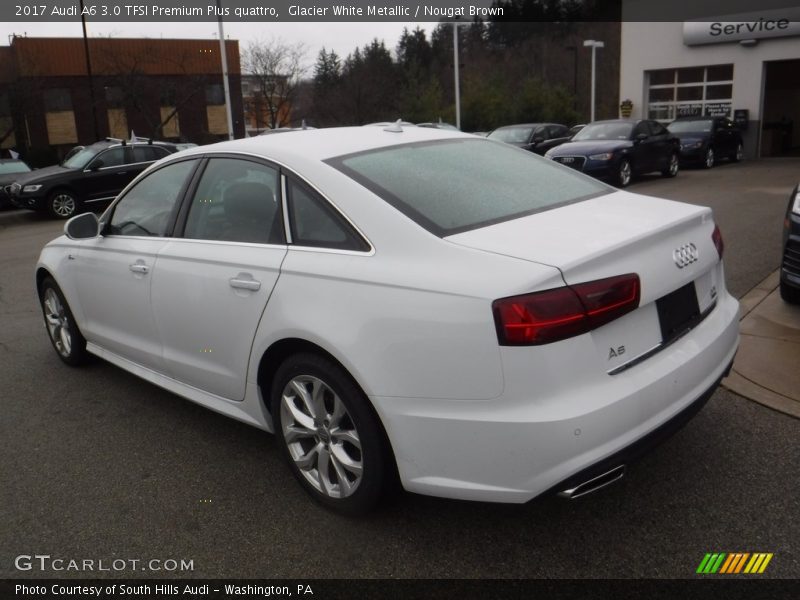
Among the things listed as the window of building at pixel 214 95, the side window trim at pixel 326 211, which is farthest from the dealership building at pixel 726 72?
the window of building at pixel 214 95

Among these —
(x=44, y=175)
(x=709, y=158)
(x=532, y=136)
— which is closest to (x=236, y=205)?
(x=44, y=175)

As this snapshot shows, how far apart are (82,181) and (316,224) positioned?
15.3 m

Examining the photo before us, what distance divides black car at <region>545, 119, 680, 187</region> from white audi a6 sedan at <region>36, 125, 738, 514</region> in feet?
41.0

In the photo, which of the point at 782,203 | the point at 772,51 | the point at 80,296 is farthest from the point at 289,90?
the point at 80,296

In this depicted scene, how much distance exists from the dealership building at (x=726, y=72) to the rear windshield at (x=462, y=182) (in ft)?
76.7

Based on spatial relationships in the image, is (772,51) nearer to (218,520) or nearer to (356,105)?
(218,520)

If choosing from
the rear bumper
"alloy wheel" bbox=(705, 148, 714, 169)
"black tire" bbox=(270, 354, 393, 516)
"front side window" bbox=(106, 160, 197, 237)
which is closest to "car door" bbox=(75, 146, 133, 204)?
"front side window" bbox=(106, 160, 197, 237)

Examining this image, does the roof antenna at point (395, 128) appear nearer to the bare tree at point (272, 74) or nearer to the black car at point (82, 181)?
the black car at point (82, 181)

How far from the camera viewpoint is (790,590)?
2.50m

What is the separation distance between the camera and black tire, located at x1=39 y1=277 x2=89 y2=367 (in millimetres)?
5078

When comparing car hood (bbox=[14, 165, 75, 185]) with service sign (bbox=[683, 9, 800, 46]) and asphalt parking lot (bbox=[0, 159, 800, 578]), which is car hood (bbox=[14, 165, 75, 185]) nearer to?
asphalt parking lot (bbox=[0, 159, 800, 578])

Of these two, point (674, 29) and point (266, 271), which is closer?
point (266, 271)

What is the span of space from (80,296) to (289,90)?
46.2 meters

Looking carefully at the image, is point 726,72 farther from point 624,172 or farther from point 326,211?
point 326,211
